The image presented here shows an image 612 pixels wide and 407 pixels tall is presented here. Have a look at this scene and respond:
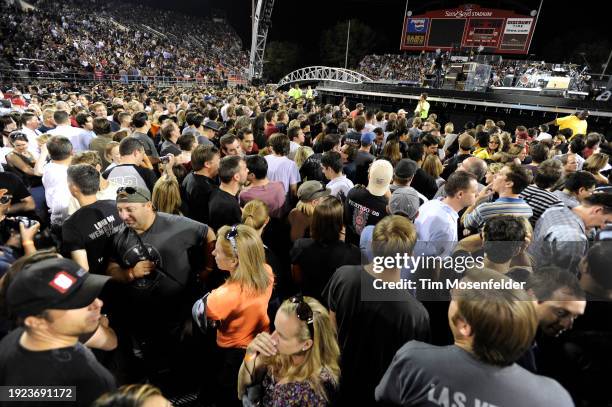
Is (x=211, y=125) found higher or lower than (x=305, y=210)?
higher

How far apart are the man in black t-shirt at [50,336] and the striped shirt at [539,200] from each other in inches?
137

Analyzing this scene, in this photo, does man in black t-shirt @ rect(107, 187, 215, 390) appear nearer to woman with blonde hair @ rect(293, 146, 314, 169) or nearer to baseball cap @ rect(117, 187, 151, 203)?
baseball cap @ rect(117, 187, 151, 203)

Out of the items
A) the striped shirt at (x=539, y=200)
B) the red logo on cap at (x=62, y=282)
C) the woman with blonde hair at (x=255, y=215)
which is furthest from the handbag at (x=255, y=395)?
the striped shirt at (x=539, y=200)

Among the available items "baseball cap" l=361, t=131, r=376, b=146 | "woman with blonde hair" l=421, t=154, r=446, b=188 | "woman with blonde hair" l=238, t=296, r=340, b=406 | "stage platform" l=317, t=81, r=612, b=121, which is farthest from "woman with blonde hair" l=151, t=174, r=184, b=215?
"stage platform" l=317, t=81, r=612, b=121

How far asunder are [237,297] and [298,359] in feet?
1.81

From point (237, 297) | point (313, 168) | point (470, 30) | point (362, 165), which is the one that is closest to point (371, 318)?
point (237, 297)

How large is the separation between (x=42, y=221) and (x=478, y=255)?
4.35 metres

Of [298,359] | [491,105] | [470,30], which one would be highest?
[470,30]

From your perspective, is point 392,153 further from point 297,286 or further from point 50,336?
point 50,336

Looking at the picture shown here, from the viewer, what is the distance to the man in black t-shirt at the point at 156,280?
2.25 metres

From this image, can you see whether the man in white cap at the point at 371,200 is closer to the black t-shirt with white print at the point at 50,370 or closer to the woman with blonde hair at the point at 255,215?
the woman with blonde hair at the point at 255,215

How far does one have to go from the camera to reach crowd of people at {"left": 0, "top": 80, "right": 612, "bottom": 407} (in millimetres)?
1293

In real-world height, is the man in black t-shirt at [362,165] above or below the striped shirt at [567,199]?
below

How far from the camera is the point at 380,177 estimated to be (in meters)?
3.05
